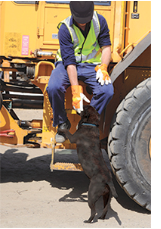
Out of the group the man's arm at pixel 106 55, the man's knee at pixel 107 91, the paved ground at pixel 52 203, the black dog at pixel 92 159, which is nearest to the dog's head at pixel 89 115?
the black dog at pixel 92 159

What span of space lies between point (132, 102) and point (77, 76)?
656 mm

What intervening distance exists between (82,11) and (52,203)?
2.13 meters

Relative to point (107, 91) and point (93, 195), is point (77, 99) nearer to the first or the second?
point (107, 91)

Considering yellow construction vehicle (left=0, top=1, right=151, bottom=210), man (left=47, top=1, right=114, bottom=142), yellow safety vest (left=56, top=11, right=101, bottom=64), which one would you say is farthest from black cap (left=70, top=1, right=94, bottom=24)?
yellow construction vehicle (left=0, top=1, right=151, bottom=210)

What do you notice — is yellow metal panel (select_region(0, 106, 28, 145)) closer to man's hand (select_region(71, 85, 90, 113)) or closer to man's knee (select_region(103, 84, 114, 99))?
man's hand (select_region(71, 85, 90, 113))

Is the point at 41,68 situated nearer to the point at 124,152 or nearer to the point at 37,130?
the point at 37,130

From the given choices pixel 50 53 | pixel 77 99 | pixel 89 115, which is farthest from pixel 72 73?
pixel 50 53

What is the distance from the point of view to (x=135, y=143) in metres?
2.98

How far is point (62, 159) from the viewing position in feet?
16.9

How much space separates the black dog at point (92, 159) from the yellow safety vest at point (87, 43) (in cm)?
67

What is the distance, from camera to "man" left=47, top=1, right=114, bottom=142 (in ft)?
9.39

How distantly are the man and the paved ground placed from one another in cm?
78

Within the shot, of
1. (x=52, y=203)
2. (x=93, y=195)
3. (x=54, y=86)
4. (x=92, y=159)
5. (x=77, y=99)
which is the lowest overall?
(x=52, y=203)
